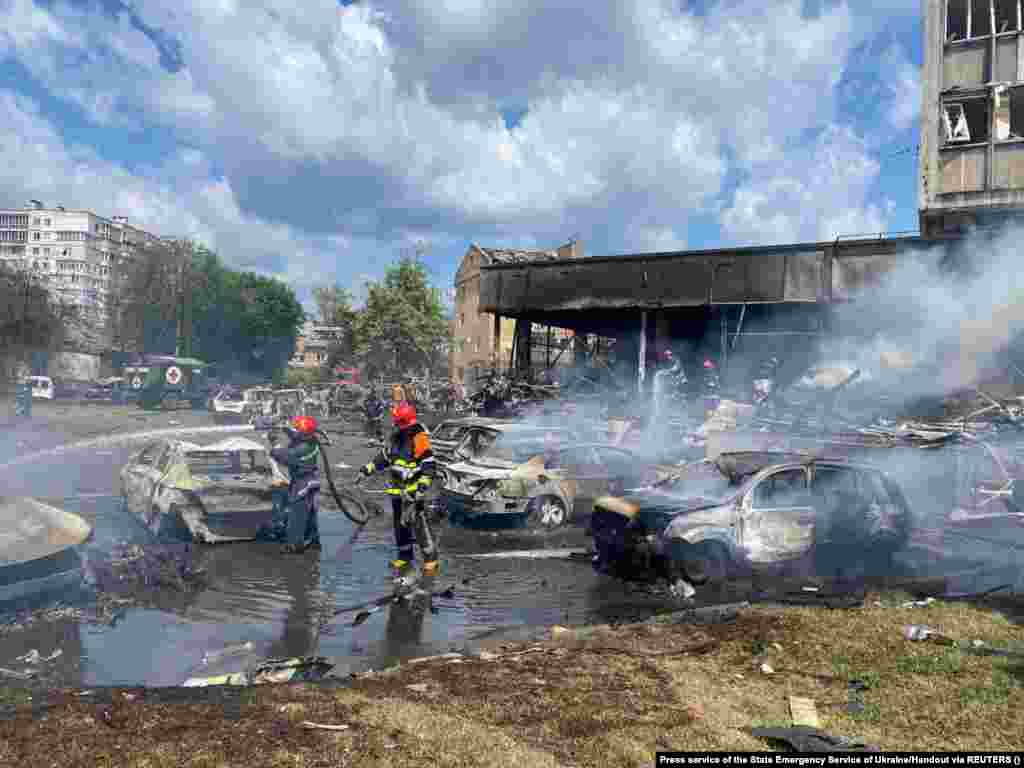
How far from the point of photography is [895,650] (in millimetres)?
5590

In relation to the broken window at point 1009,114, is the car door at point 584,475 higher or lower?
lower

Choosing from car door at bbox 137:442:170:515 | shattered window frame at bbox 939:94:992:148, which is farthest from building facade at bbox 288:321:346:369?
car door at bbox 137:442:170:515

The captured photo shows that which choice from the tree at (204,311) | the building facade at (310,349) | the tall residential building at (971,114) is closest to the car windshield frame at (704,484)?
the tall residential building at (971,114)

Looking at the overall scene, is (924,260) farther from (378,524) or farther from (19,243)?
(19,243)

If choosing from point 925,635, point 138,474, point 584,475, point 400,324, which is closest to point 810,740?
point 925,635

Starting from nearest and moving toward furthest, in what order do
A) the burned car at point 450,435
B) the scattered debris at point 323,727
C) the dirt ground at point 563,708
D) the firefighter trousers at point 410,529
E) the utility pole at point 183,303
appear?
the dirt ground at point 563,708
the scattered debris at point 323,727
the firefighter trousers at point 410,529
the burned car at point 450,435
the utility pole at point 183,303

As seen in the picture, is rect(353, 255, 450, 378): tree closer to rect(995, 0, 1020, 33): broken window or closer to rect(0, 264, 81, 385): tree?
rect(0, 264, 81, 385): tree

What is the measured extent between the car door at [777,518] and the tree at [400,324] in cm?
3607

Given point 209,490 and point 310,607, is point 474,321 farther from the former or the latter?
point 310,607

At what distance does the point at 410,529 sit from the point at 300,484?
5.35 feet

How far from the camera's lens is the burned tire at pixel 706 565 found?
7.76 m

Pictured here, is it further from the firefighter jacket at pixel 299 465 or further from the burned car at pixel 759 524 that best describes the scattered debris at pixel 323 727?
the firefighter jacket at pixel 299 465

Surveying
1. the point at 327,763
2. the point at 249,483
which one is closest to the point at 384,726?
the point at 327,763

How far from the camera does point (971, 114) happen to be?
2500 cm
